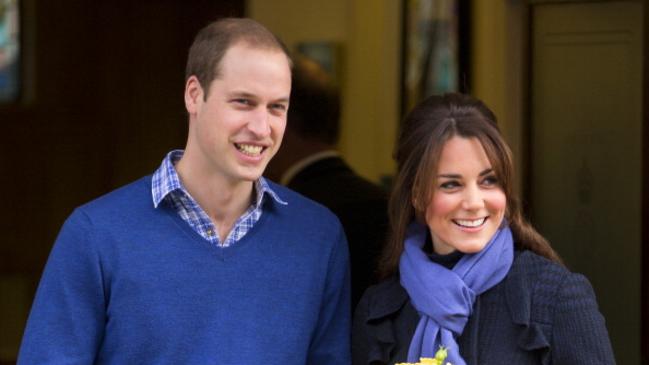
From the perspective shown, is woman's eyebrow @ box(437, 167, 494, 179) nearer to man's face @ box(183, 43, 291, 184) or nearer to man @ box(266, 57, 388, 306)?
man's face @ box(183, 43, 291, 184)

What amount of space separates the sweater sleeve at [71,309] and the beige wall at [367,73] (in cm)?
235

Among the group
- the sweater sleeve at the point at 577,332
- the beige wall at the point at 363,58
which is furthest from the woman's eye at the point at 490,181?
the beige wall at the point at 363,58

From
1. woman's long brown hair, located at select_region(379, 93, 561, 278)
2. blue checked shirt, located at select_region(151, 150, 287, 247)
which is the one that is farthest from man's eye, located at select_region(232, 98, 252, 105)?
woman's long brown hair, located at select_region(379, 93, 561, 278)

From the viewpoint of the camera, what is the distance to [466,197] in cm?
284

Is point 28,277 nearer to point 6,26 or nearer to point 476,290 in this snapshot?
point 6,26

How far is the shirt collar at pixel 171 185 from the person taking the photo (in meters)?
2.91

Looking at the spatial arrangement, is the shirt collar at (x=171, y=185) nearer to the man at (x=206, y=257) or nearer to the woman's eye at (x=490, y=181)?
the man at (x=206, y=257)

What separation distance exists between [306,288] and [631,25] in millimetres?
1887

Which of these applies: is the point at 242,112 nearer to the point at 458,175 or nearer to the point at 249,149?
the point at 249,149

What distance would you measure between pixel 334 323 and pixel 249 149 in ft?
1.52

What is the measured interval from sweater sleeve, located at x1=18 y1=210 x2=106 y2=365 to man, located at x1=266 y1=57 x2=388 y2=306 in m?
0.88

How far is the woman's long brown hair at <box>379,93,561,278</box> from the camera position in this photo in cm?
288

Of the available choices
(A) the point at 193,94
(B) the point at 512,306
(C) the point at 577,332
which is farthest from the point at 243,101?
(C) the point at 577,332

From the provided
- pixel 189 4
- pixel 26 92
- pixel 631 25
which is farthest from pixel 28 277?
pixel 631 25
